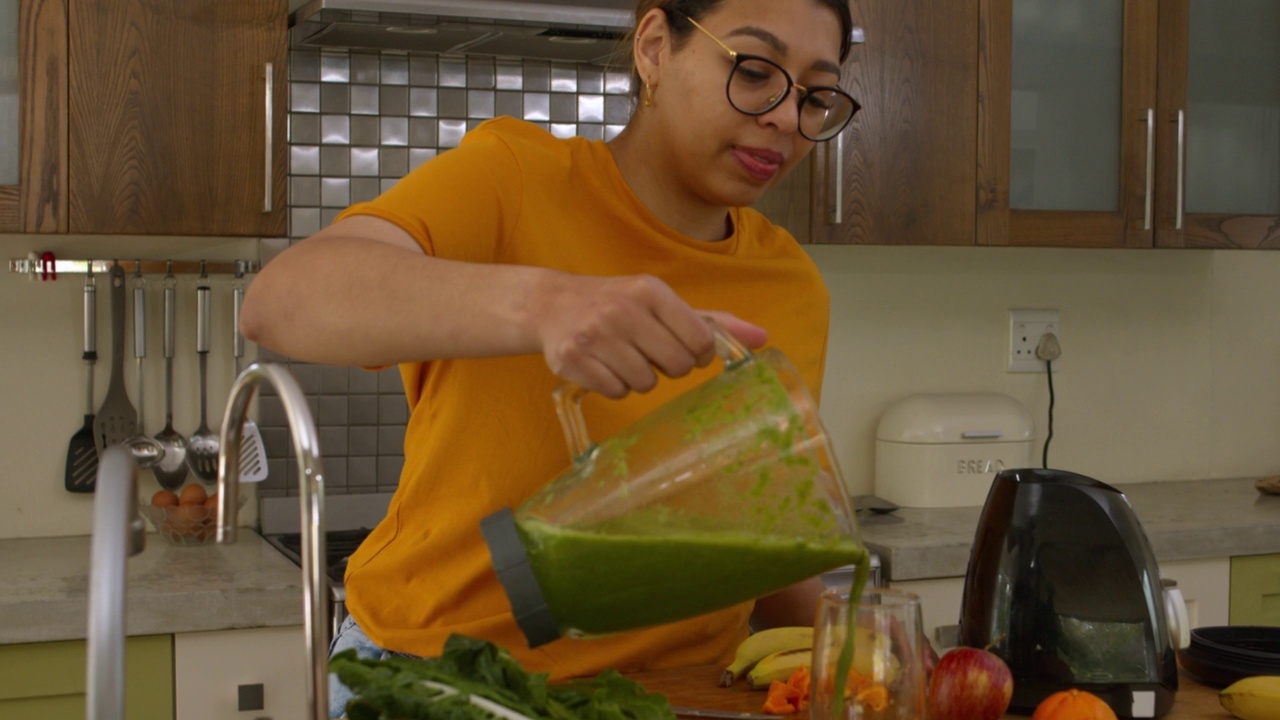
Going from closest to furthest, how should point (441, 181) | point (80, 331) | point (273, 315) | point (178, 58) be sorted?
point (273, 315) < point (441, 181) < point (178, 58) < point (80, 331)

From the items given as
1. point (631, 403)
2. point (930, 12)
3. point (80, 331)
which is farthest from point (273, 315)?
point (930, 12)

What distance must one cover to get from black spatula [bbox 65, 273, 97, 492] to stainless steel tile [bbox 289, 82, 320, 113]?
1.48 feet

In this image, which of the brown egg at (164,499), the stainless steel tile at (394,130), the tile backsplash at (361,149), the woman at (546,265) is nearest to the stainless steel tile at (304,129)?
the tile backsplash at (361,149)

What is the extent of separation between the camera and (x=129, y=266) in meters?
2.29

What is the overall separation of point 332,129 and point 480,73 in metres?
0.29

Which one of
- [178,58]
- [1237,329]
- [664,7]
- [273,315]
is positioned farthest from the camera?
[1237,329]

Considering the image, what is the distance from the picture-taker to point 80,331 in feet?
7.51

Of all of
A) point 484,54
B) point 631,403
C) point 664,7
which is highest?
point 484,54

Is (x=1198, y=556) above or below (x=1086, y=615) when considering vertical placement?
below

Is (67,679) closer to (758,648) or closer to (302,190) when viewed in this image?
(302,190)

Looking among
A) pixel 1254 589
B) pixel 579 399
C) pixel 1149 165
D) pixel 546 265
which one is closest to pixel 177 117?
pixel 546 265

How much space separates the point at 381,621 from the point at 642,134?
53cm

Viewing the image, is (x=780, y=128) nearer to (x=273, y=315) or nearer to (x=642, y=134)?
(x=642, y=134)

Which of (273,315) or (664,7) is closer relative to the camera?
(273,315)
